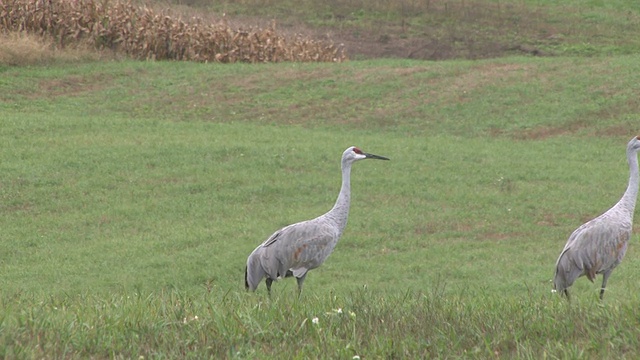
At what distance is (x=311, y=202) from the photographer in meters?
16.0

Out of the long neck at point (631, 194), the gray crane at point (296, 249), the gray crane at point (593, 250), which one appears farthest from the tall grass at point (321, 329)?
the long neck at point (631, 194)

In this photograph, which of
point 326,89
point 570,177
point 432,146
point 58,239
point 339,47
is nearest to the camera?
point 58,239

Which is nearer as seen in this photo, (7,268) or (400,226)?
(7,268)

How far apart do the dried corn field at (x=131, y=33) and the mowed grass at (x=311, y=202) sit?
70.5 inches

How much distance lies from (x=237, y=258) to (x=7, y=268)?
9.26 feet

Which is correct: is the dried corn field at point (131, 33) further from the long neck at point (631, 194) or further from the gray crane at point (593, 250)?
the gray crane at point (593, 250)

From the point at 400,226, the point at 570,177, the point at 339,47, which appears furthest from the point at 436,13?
the point at 400,226

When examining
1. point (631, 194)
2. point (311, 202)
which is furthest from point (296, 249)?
point (311, 202)

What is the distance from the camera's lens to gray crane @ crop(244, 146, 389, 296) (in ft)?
37.3

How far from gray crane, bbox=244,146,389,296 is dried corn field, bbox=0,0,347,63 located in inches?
698

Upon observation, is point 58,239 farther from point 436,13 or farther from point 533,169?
point 436,13

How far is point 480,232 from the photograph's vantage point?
14570 mm

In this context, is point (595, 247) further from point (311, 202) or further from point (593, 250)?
point (311, 202)

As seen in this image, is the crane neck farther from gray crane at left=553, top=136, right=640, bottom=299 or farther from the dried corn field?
the dried corn field
